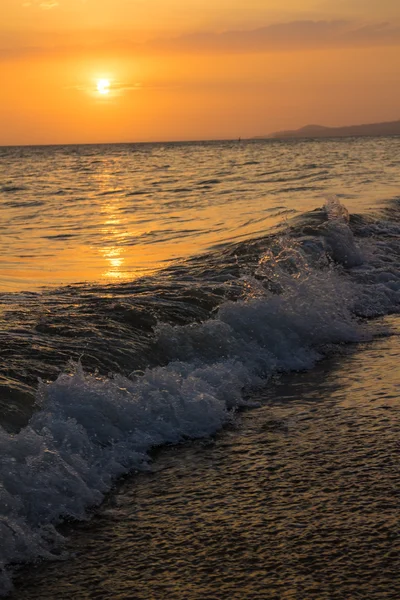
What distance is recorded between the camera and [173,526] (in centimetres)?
468

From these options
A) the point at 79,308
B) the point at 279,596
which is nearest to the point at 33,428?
the point at 279,596

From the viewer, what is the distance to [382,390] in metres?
7.02

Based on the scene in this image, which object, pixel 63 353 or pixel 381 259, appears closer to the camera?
pixel 63 353

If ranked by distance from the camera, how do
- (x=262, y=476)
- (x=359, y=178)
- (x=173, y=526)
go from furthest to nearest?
(x=359, y=178)
(x=262, y=476)
(x=173, y=526)

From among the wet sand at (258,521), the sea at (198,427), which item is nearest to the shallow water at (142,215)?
the sea at (198,427)

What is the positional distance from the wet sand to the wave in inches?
9.4

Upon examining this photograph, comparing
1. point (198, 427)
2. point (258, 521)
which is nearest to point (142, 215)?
point (198, 427)

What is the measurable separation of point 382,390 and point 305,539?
290cm

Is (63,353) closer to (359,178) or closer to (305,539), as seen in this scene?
(305,539)

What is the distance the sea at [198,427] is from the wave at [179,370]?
2cm

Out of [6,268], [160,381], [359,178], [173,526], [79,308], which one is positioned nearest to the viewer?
[173,526]

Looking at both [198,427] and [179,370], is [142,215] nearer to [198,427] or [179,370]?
[179,370]

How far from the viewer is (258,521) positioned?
15.3 ft

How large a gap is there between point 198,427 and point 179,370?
1.25 m
